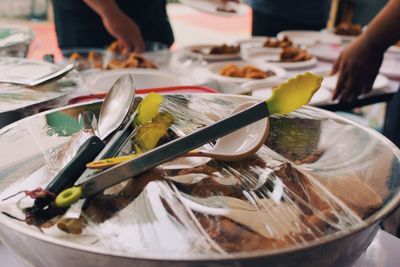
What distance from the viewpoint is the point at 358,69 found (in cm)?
98

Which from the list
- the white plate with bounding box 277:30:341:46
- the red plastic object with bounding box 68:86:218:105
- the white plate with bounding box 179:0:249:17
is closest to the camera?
the red plastic object with bounding box 68:86:218:105

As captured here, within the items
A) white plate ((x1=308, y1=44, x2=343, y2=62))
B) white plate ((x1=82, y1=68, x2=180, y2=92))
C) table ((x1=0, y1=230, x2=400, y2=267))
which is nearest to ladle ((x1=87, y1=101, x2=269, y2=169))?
table ((x1=0, y1=230, x2=400, y2=267))

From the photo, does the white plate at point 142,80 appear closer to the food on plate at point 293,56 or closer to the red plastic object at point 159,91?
the red plastic object at point 159,91

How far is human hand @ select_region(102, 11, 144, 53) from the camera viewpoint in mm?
1238

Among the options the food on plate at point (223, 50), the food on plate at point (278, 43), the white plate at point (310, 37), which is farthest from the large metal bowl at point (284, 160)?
the white plate at point (310, 37)

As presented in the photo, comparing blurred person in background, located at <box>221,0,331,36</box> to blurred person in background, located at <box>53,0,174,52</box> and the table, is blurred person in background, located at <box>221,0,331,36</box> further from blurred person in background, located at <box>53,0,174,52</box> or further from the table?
the table

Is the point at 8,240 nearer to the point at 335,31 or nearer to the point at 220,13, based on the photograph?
the point at 220,13

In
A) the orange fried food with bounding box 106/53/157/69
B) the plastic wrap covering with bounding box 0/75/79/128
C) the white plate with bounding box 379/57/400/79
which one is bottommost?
the white plate with bounding box 379/57/400/79

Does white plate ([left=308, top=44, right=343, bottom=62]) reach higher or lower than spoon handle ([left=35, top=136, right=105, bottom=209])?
lower

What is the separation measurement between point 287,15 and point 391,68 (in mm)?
643

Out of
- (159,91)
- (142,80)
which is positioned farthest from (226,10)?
(159,91)

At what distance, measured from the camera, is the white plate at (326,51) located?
1.34 m

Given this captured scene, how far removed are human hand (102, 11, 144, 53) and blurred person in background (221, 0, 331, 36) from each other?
2.39 ft

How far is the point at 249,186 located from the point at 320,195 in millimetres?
57
